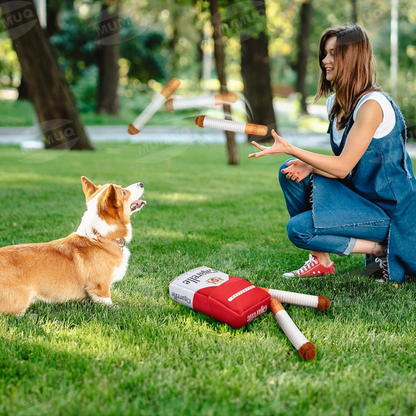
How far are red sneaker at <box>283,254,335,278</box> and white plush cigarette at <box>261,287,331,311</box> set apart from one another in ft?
2.31

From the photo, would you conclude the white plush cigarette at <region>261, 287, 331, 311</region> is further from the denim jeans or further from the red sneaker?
the red sneaker

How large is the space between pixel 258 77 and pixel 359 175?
11325 mm

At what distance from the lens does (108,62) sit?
21.4 m

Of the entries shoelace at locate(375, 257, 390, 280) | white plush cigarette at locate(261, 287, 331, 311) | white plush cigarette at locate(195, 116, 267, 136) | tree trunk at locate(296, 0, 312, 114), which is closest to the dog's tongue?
white plush cigarette at locate(195, 116, 267, 136)

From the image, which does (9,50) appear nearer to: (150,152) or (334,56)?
(150,152)

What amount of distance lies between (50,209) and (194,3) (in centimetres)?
628

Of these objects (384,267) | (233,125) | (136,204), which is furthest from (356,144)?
(136,204)

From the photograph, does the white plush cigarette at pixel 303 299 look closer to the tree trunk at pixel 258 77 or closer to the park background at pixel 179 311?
the park background at pixel 179 311

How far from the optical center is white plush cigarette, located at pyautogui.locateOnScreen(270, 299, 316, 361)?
2.50 meters

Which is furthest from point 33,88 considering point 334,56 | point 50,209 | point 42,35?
point 334,56

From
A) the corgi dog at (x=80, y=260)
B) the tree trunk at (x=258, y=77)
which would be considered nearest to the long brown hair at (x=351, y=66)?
the corgi dog at (x=80, y=260)

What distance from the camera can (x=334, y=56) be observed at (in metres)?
3.48

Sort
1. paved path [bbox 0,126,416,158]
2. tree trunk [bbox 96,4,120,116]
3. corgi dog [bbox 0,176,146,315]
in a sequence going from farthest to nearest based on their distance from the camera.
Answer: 1. tree trunk [bbox 96,4,120,116]
2. paved path [bbox 0,126,416,158]
3. corgi dog [bbox 0,176,146,315]

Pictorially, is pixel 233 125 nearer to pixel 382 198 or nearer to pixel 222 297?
pixel 222 297
